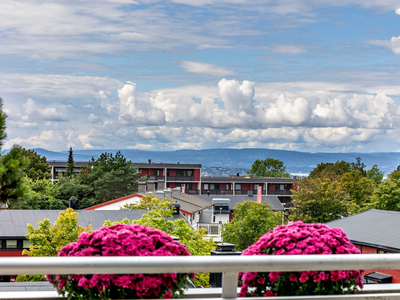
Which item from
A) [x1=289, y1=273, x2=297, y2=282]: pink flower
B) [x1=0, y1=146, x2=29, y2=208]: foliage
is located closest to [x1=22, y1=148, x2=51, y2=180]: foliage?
[x1=0, y1=146, x2=29, y2=208]: foliage

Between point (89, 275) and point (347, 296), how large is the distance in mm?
2507

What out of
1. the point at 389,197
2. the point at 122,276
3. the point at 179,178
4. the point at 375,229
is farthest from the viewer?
the point at 179,178

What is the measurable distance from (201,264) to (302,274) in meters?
1.12

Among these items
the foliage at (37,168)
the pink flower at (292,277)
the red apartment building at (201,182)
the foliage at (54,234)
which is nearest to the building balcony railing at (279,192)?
the red apartment building at (201,182)

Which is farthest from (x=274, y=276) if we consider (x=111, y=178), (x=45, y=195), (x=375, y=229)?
(x=111, y=178)

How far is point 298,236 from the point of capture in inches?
193

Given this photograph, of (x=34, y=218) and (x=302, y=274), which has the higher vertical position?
(x=302, y=274)

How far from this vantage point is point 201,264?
409 centimetres

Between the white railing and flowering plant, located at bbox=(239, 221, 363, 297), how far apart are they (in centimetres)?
11

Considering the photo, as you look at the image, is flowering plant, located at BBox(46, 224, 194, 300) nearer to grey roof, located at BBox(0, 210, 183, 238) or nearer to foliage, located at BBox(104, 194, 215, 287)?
foliage, located at BBox(104, 194, 215, 287)

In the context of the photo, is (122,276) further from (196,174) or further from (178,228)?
(196,174)

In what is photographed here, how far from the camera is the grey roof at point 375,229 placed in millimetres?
35031

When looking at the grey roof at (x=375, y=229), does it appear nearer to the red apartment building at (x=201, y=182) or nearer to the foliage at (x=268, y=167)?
the red apartment building at (x=201, y=182)

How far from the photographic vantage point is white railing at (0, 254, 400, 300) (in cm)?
387
